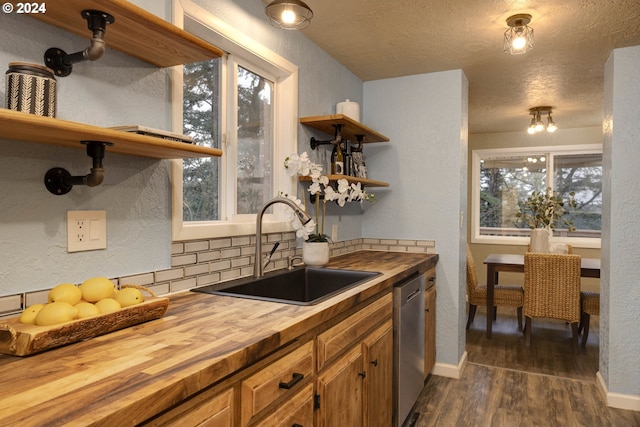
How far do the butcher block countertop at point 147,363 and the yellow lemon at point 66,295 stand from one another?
0.12 m

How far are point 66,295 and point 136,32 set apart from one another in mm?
788

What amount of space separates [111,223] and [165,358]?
25.1 inches

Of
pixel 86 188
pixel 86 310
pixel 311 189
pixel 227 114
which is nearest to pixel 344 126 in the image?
pixel 311 189

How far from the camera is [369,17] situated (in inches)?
94.0

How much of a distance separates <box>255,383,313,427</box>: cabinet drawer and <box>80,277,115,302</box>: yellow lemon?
0.55 meters

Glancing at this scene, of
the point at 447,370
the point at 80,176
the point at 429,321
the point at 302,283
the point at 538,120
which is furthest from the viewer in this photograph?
the point at 538,120

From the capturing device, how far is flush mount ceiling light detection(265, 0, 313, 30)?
5.85 ft

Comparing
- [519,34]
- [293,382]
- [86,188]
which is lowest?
[293,382]

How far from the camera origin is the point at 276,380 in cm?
120

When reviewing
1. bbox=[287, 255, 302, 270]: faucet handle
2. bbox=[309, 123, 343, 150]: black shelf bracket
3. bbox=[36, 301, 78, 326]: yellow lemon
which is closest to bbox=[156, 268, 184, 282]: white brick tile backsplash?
bbox=[36, 301, 78, 326]: yellow lemon

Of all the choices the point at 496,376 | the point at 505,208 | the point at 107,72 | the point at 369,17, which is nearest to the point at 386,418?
the point at 496,376

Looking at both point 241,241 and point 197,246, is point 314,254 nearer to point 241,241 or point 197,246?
point 241,241

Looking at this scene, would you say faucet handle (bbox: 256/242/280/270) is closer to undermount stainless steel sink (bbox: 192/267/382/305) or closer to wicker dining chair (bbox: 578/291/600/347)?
undermount stainless steel sink (bbox: 192/267/382/305)

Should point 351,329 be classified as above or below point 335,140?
below
